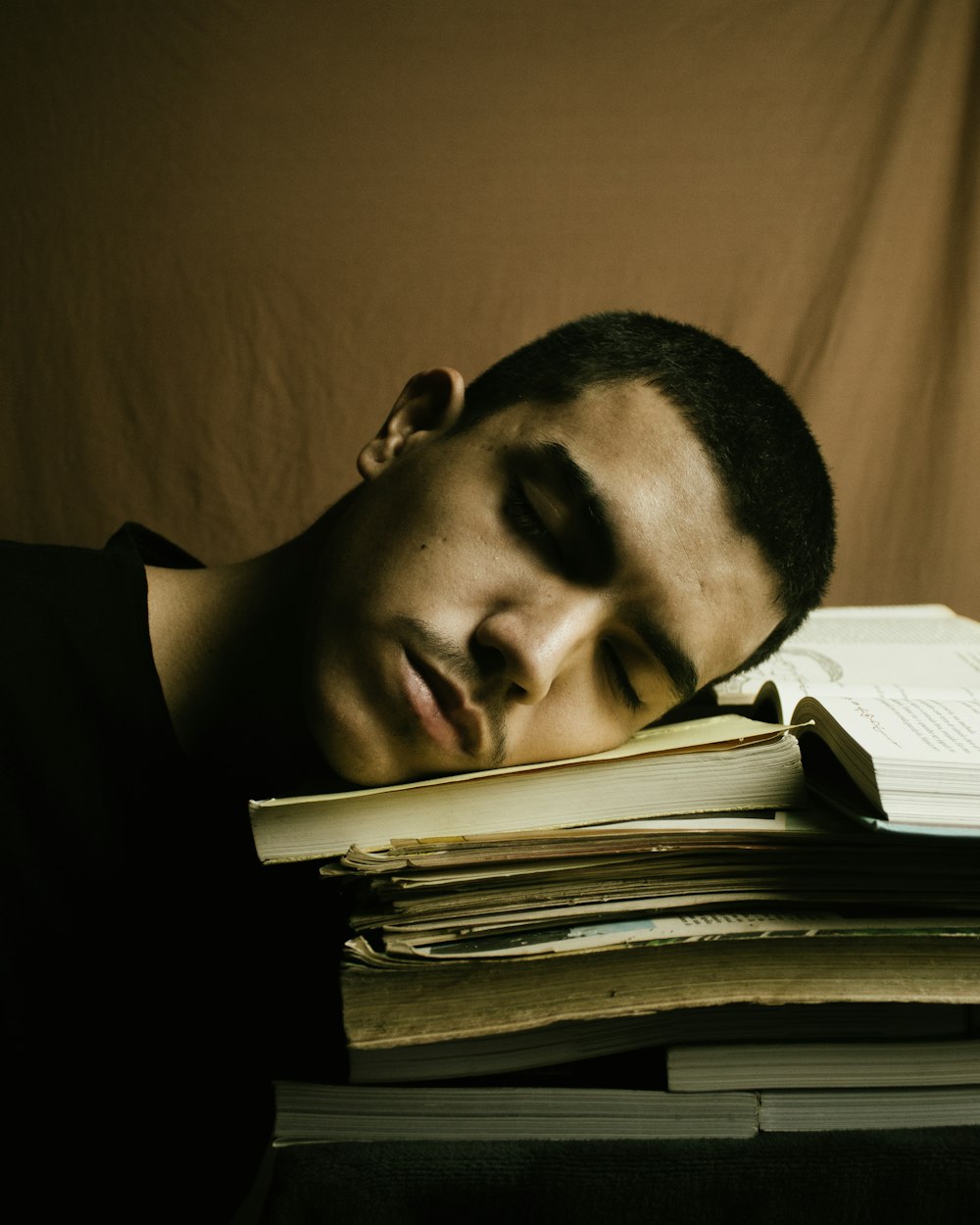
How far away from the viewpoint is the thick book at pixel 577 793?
559mm

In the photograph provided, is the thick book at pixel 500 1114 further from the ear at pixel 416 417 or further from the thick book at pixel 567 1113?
the ear at pixel 416 417

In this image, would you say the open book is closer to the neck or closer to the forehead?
the forehead

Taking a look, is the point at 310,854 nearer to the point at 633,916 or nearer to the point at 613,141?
the point at 633,916

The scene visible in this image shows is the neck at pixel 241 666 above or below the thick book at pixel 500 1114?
above

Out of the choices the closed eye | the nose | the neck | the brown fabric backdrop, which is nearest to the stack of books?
the nose

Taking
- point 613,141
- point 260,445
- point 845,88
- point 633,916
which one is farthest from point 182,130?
point 633,916

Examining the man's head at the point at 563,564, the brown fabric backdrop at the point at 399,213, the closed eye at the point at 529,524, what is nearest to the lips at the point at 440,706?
the man's head at the point at 563,564

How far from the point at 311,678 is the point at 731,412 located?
47 cm

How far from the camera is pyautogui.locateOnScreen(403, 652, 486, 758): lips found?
0.66m

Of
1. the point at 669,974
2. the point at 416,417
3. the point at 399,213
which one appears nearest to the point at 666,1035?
the point at 669,974

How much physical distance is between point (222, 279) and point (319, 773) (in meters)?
0.86

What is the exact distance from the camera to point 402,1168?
1.62 feet

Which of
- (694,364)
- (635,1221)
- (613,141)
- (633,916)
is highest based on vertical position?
(613,141)

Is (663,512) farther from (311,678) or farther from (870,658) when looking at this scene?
(870,658)
